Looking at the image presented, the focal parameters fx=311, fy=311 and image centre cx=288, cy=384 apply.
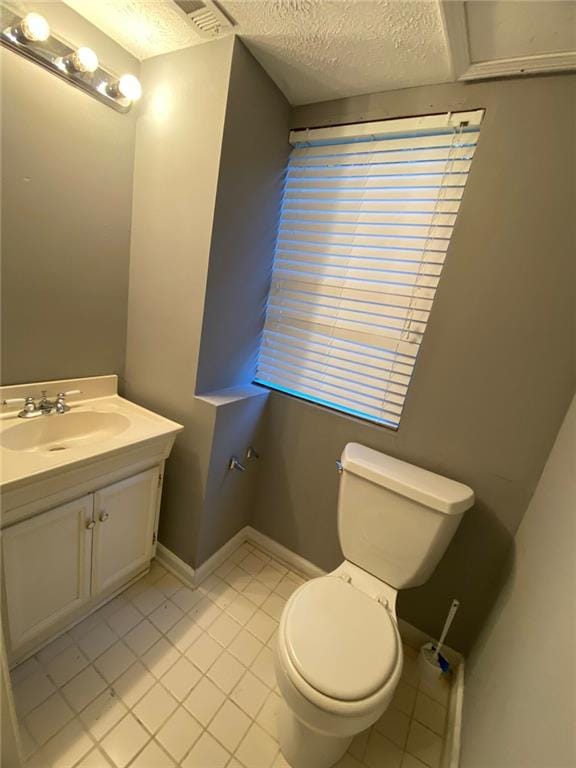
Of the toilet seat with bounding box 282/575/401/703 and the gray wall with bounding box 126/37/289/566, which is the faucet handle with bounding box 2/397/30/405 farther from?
the toilet seat with bounding box 282/575/401/703

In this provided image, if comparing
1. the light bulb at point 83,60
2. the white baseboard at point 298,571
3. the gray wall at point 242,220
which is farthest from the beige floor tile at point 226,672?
the light bulb at point 83,60

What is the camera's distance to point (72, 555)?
1130 mm

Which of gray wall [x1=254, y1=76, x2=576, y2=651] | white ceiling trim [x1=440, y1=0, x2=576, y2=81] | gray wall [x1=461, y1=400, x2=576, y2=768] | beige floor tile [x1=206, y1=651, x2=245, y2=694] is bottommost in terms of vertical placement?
beige floor tile [x1=206, y1=651, x2=245, y2=694]

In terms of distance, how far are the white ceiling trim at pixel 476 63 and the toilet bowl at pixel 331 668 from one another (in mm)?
1784

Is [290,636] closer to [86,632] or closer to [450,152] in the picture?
[86,632]

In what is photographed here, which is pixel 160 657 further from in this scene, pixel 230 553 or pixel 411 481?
pixel 411 481

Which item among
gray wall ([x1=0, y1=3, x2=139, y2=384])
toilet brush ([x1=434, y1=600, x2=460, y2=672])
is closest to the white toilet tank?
toilet brush ([x1=434, y1=600, x2=460, y2=672])

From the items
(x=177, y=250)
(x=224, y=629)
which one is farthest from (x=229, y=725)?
(x=177, y=250)

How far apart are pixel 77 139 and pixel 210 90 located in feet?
1.78

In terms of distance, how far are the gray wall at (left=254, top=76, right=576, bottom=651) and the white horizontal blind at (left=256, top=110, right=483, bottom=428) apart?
0.06 metres

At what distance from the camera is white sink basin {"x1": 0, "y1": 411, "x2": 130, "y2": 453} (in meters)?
1.15

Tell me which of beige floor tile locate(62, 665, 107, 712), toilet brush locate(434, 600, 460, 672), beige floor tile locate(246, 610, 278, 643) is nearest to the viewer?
beige floor tile locate(62, 665, 107, 712)

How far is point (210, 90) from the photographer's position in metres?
1.14

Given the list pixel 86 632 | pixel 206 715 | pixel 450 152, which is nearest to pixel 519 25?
pixel 450 152
